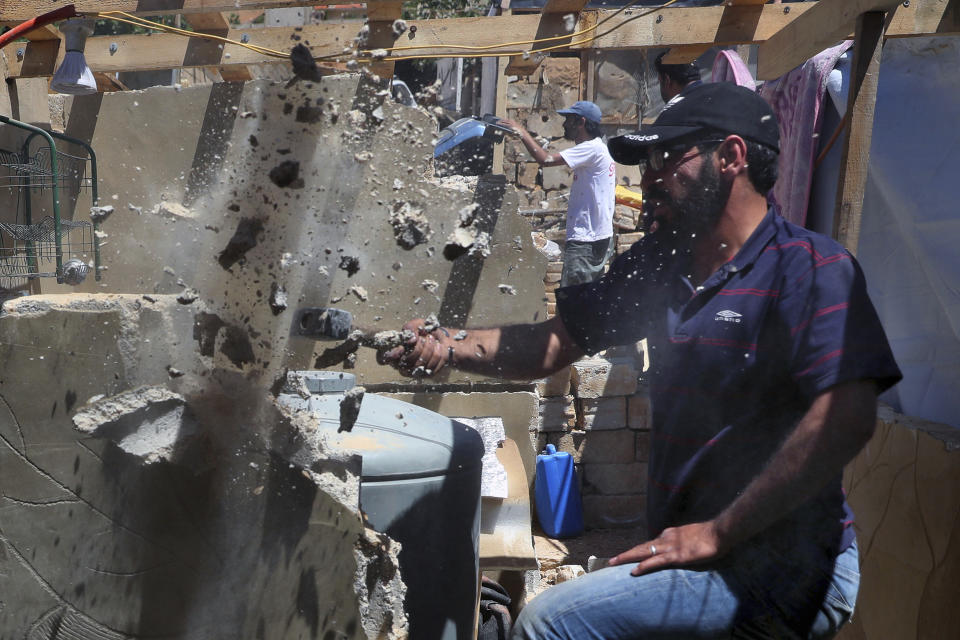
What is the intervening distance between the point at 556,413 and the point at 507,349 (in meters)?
3.07

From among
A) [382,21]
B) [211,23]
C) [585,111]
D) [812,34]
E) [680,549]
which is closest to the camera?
[680,549]

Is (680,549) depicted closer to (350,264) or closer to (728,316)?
(728,316)

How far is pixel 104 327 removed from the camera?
1944mm

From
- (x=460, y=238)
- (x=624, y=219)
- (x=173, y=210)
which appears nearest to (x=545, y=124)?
(x=624, y=219)

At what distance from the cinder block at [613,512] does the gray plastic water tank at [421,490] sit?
Result: 3015 mm

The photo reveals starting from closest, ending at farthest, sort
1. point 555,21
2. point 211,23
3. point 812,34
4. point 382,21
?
point 812,34
point 382,21
point 555,21
point 211,23

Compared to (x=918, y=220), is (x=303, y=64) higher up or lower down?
higher up

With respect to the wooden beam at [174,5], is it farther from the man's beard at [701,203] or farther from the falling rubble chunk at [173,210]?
the man's beard at [701,203]

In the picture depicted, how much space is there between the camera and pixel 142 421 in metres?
1.96

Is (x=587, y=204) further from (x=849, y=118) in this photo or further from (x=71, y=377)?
(x=71, y=377)

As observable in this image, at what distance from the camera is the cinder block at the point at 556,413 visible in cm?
522

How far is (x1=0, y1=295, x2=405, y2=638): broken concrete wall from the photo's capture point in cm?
196

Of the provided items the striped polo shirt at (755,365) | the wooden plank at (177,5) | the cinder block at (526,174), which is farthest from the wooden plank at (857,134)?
the cinder block at (526,174)

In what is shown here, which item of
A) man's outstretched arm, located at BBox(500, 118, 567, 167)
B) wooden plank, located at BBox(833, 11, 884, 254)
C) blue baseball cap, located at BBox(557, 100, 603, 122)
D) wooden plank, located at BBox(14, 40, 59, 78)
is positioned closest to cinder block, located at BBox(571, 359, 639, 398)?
man's outstretched arm, located at BBox(500, 118, 567, 167)
